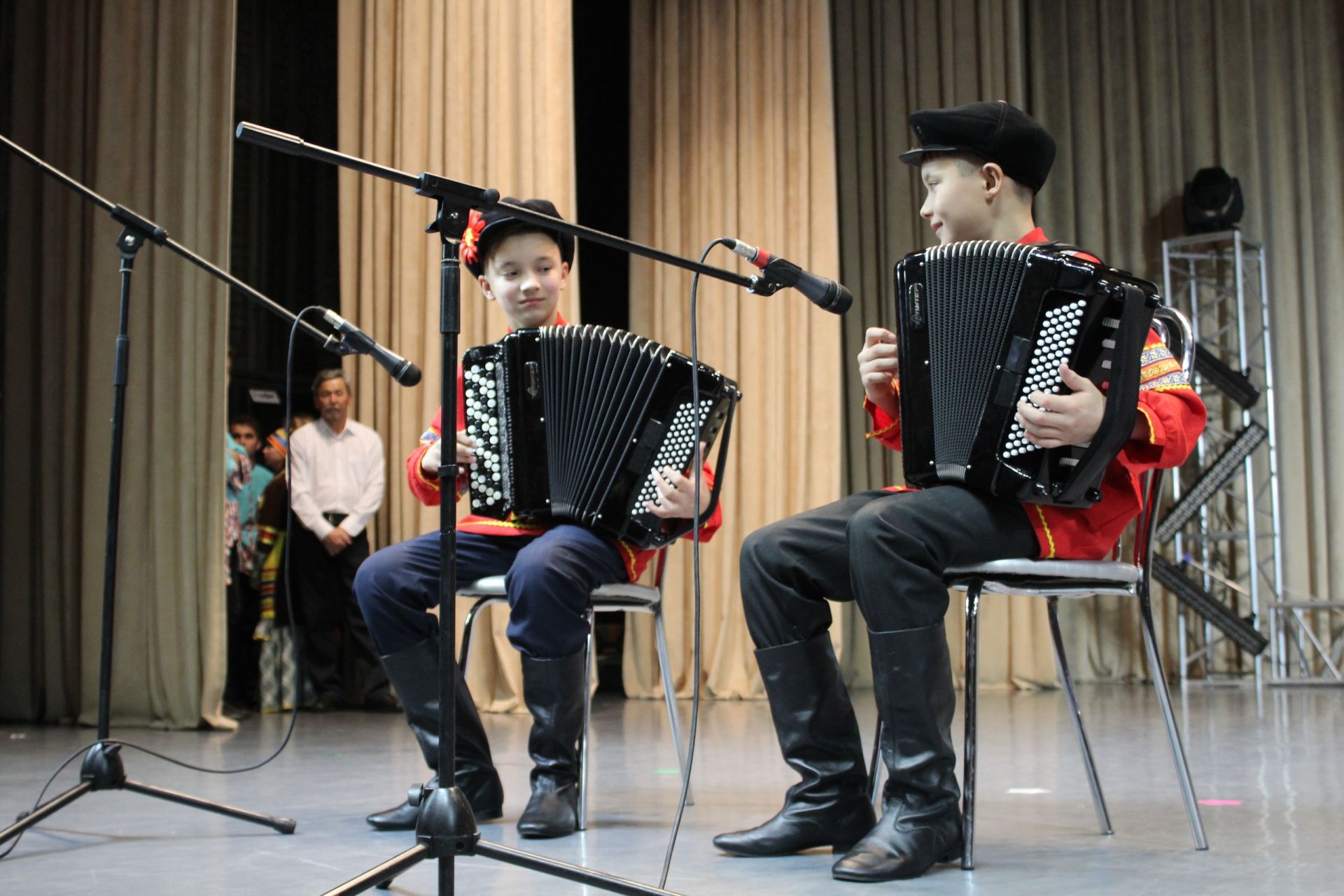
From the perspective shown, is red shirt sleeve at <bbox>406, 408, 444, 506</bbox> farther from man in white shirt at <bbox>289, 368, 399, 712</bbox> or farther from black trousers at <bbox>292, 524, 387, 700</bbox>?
black trousers at <bbox>292, 524, 387, 700</bbox>

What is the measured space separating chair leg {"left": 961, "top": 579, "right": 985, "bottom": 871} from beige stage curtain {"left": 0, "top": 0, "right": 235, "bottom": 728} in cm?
291

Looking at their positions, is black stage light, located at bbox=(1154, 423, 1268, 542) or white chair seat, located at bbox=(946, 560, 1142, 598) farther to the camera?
black stage light, located at bbox=(1154, 423, 1268, 542)

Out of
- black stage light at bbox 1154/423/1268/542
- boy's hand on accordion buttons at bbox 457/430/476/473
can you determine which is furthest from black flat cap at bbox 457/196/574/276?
black stage light at bbox 1154/423/1268/542

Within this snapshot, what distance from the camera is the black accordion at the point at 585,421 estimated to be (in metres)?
2.27

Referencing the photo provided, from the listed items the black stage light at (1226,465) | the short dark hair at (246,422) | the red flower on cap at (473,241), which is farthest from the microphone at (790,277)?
the black stage light at (1226,465)

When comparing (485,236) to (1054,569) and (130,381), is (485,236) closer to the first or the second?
(1054,569)

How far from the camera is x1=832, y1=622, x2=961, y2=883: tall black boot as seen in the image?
1.79m

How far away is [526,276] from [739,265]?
315 centimetres

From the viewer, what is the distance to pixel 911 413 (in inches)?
77.0

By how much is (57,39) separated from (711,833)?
375 centimetres

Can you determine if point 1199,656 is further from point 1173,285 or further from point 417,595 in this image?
point 417,595

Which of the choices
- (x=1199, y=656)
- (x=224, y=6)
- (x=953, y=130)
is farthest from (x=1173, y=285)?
(x=953, y=130)

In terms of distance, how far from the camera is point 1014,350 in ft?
6.00

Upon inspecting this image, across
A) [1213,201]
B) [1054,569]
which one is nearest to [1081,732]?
[1054,569]
